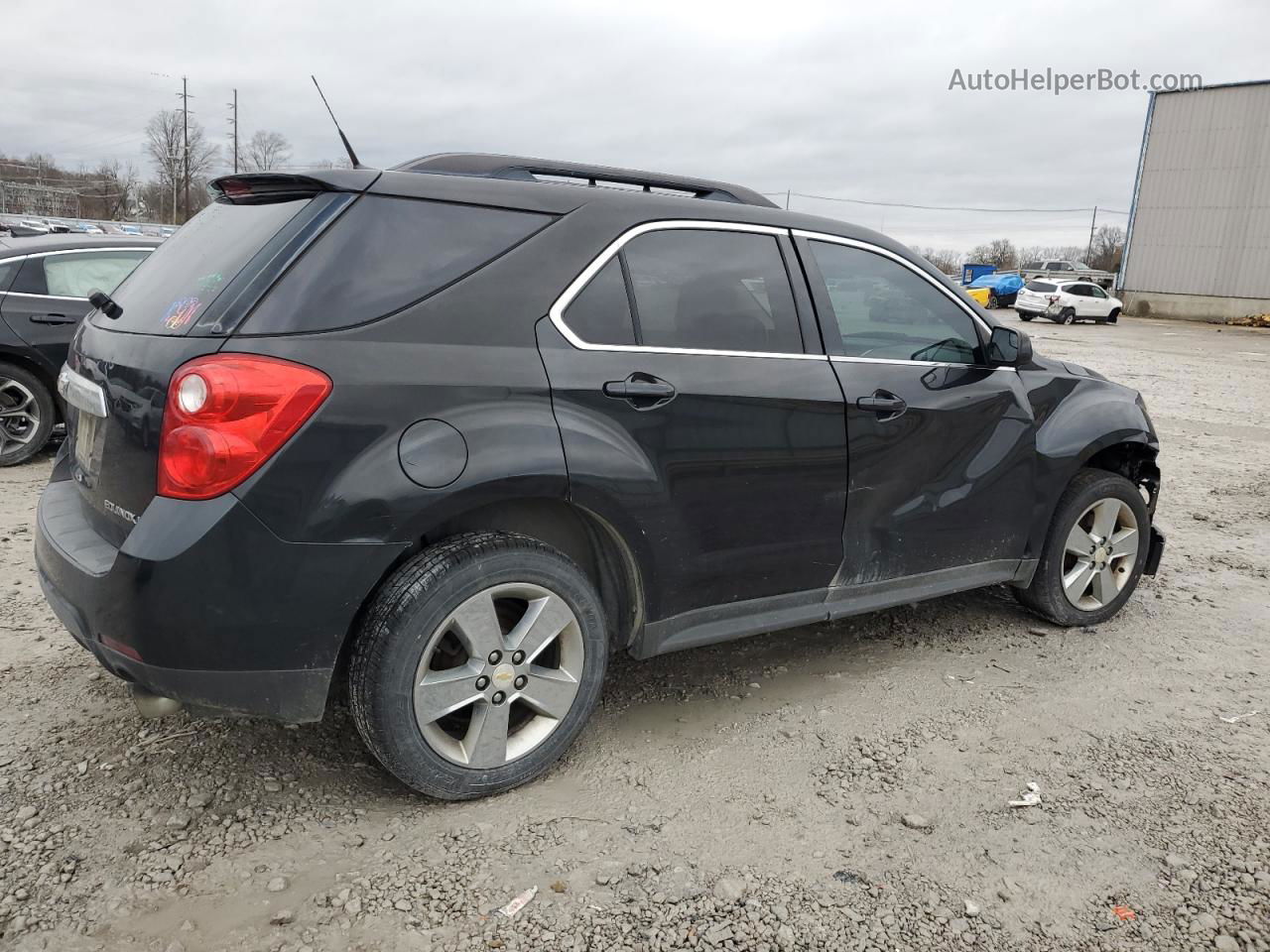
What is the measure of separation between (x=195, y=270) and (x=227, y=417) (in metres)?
0.67

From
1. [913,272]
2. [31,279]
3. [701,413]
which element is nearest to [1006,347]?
[913,272]

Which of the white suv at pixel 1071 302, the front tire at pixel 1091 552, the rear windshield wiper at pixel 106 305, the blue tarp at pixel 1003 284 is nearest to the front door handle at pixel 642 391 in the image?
the rear windshield wiper at pixel 106 305

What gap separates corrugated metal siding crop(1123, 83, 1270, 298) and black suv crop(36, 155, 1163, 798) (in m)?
38.3

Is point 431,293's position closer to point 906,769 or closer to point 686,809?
point 686,809

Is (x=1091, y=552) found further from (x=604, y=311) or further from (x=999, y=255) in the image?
(x=999, y=255)

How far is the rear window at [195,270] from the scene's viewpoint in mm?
2588

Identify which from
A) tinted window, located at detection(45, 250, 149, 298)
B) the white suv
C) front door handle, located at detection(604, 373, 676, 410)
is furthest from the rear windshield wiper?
the white suv

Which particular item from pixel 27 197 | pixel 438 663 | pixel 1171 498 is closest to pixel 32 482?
pixel 438 663

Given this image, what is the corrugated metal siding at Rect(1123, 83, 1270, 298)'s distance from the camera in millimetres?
34344

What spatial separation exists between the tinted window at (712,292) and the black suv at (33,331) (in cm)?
548

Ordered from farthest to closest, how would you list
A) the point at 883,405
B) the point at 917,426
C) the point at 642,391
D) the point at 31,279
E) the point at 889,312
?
the point at 31,279, the point at 889,312, the point at 917,426, the point at 883,405, the point at 642,391

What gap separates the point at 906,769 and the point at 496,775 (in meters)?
1.32

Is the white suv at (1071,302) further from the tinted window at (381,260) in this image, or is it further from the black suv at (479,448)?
the tinted window at (381,260)

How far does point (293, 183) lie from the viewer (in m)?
2.71
